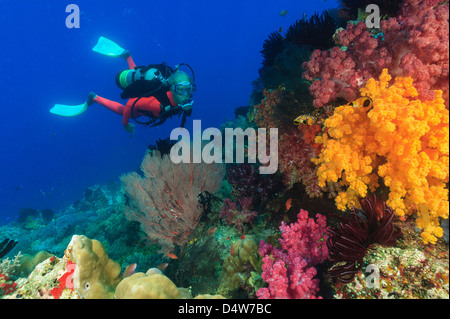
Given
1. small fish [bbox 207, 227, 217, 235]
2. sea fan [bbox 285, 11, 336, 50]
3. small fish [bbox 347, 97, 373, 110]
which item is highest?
sea fan [bbox 285, 11, 336, 50]

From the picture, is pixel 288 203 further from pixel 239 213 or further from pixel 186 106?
pixel 186 106

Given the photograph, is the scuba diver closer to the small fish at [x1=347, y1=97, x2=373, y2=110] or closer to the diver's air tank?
the diver's air tank

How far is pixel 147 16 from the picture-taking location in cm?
9825

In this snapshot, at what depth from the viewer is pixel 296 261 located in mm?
2455

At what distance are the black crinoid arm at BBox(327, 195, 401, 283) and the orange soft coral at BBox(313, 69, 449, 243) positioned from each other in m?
0.18

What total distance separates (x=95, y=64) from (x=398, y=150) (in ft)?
382

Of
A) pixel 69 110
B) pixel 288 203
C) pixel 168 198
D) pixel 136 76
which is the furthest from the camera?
pixel 69 110

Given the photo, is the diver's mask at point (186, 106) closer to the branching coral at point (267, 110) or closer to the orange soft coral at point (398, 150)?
the branching coral at point (267, 110)

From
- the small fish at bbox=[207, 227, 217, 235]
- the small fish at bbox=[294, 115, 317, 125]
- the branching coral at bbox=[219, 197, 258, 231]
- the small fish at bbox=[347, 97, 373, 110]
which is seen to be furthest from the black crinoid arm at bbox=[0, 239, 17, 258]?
the small fish at bbox=[347, 97, 373, 110]

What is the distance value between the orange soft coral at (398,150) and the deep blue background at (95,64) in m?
65.2

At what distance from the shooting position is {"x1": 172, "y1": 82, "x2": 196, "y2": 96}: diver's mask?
7.34 m

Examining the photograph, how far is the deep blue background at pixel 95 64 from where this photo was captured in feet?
249

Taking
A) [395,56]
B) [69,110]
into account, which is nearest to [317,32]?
[395,56]

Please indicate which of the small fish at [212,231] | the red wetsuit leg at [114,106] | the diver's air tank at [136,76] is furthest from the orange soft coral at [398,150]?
the red wetsuit leg at [114,106]
